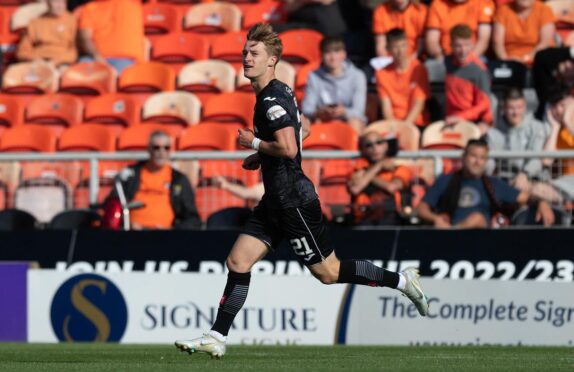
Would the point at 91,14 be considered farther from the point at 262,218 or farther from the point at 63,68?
the point at 262,218

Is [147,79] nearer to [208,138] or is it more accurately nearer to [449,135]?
[208,138]

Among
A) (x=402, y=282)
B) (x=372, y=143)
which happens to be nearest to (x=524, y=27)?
(x=372, y=143)

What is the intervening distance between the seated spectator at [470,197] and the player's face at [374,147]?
745 mm

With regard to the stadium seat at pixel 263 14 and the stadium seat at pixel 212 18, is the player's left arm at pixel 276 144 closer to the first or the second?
the stadium seat at pixel 263 14

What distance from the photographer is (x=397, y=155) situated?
14.5 metres

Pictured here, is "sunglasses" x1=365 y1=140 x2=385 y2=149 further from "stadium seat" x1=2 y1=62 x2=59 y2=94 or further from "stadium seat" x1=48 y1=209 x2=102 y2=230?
"stadium seat" x1=2 y1=62 x2=59 y2=94

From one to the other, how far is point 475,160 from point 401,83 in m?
2.77

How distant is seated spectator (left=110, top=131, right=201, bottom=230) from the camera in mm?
14945

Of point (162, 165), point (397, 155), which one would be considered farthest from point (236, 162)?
point (397, 155)

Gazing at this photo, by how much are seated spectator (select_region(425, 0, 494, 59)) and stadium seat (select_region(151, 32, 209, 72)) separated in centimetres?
355

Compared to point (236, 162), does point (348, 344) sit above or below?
below

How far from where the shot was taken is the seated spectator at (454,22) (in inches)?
671

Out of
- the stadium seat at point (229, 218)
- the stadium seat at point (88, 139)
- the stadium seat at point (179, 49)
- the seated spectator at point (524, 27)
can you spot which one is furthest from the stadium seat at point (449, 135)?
the stadium seat at point (179, 49)

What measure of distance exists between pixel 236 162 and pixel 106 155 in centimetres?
156
